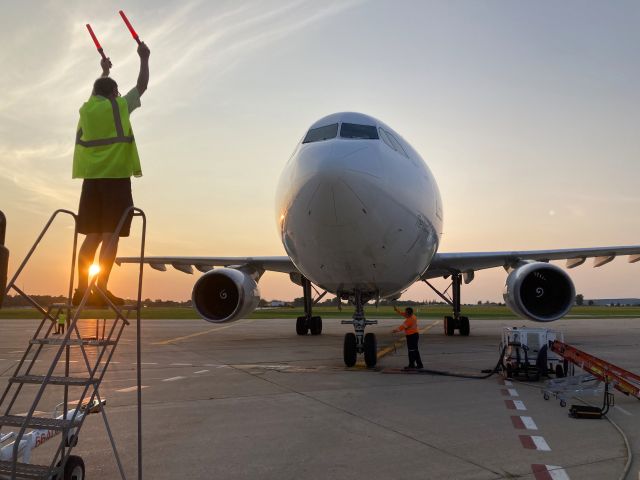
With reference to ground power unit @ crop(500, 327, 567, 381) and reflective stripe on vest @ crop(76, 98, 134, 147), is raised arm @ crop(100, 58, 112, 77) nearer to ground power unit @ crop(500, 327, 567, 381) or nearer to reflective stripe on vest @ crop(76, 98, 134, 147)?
reflective stripe on vest @ crop(76, 98, 134, 147)

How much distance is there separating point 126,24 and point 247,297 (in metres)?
9.61

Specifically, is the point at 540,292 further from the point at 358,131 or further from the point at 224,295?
the point at 224,295

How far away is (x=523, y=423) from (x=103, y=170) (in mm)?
4292

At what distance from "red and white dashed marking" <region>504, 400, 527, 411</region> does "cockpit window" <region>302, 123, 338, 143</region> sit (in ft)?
14.6

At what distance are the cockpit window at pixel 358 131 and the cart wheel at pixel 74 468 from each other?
5.97 meters

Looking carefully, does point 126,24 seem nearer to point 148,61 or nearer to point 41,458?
point 148,61

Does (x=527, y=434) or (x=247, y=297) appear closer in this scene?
(x=527, y=434)

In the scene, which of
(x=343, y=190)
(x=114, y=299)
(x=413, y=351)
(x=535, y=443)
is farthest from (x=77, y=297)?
(x=413, y=351)

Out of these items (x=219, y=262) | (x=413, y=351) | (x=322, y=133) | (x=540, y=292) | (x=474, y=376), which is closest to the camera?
(x=474, y=376)

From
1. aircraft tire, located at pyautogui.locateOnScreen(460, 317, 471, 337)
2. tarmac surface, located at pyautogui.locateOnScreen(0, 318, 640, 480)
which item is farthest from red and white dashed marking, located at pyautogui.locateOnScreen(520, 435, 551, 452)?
aircraft tire, located at pyautogui.locateOnScreen(460, 317, 471, 337)

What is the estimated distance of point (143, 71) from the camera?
12.0 feet

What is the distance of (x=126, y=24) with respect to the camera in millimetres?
3311

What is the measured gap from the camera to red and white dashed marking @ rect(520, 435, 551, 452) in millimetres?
4121

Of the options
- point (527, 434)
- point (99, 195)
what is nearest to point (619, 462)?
point (527, 434)
